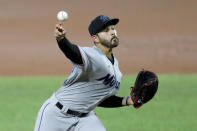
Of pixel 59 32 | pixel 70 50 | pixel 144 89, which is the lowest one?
pixel 144 89

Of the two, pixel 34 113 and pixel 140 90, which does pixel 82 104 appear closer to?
pixel 140 90

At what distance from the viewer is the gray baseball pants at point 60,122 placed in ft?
17.7

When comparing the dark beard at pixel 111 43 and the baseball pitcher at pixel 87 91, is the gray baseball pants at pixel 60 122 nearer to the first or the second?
the baseball pitcher at pixel 87 91

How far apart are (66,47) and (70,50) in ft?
0.19

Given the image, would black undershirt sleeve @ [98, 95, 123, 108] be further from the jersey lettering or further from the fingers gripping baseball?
the fingers gripping baseball

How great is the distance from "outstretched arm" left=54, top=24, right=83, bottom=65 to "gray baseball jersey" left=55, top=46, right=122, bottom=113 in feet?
0.90

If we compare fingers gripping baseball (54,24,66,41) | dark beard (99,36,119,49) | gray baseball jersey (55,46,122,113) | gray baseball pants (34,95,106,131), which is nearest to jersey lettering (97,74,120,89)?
gray baseball jersey (55,46,122,113)

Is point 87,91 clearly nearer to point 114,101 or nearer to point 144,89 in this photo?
point 114,101

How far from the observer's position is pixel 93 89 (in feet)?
17.8

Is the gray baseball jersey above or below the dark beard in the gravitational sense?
below

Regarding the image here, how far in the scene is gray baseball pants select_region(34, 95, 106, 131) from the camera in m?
5.39

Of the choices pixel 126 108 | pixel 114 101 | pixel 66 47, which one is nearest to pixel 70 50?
pixel 66 47

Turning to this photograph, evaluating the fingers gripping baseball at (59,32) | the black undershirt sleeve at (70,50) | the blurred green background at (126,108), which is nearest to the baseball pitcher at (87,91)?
the black undershirt sleeve at (70,50)

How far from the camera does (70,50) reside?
490cm
